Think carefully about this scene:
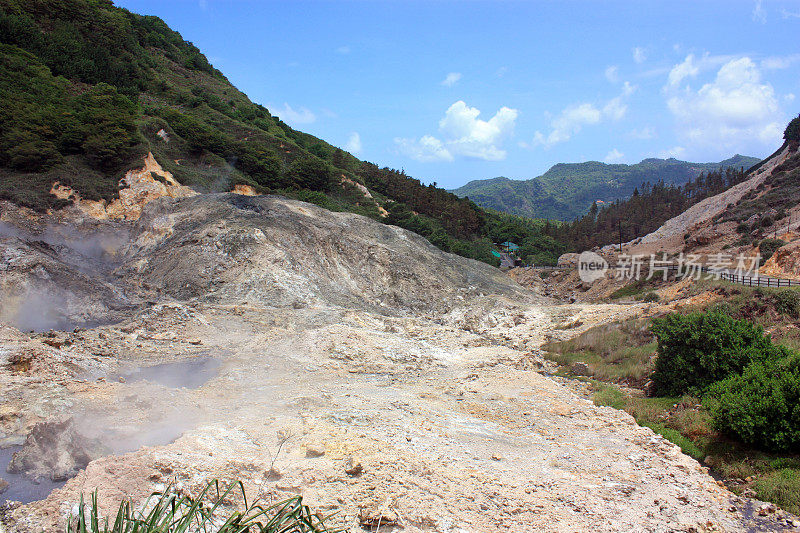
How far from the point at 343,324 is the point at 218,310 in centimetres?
499

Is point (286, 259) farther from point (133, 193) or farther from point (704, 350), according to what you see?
point (704, 350)

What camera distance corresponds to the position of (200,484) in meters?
6.21

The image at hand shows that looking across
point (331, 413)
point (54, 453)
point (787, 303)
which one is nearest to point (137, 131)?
point (331, 413)

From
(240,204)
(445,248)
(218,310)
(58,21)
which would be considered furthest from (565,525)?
(58,21)

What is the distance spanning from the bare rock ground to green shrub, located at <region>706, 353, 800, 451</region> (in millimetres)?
1148

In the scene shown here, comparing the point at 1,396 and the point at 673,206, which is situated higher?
the point at 673,206

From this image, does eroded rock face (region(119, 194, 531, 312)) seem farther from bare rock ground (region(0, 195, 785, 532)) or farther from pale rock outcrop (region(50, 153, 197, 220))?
pale rock outcrop (region(50, 153, 197, 220))

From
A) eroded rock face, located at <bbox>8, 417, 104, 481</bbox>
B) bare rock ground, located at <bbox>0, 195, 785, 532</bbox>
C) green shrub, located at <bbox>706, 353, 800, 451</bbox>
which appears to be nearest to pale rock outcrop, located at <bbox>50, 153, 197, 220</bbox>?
bare rock ground, located at <bbox>0, 195, 785, 532</bbox>

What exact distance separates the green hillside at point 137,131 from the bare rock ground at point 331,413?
12.5 m

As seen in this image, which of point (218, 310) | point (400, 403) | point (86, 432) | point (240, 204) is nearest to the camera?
point (86, 432)

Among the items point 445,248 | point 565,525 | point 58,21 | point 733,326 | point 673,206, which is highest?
point 58,21

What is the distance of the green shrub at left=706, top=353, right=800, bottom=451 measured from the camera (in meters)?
7.96

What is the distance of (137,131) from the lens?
33.4 metres

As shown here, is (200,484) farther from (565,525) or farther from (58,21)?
(58,21)
